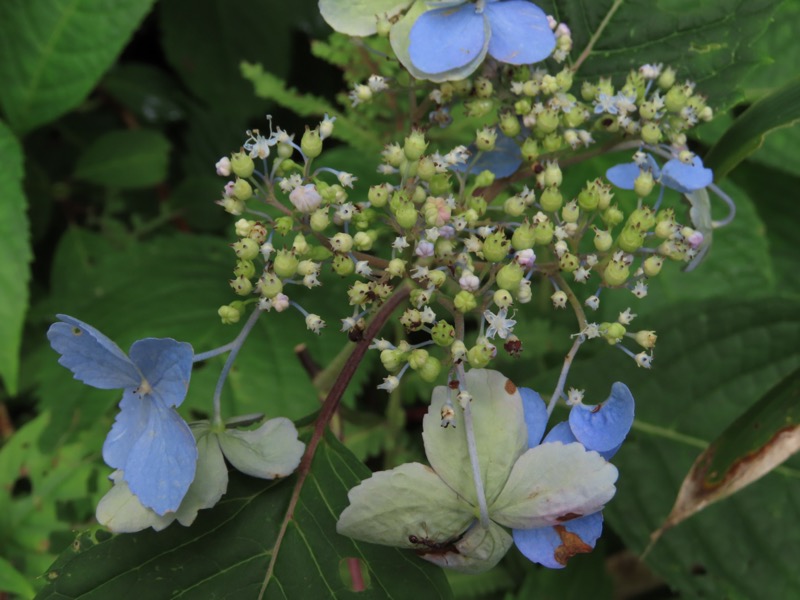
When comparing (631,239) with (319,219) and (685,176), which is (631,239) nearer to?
(685,176)

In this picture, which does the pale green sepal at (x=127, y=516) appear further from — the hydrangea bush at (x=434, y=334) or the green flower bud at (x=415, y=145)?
the green flower bud at (x=415, y=145)

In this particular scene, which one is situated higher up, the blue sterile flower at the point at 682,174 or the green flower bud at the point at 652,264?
the blue sterile flower at the point at 682,174

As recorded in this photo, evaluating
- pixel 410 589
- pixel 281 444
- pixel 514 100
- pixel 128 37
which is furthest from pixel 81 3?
pixel 410 589

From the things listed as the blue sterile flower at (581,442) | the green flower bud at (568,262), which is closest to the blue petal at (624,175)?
the green flower bud at (568,262)

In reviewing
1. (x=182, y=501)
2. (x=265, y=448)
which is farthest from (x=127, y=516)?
(x=265, y=448)

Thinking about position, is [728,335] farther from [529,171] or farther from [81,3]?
[81,3]

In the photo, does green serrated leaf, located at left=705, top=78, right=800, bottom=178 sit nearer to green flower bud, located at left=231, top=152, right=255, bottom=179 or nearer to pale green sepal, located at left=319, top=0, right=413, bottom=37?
pale green sepal, located at left=319, top=0, right=413, bottom=37
